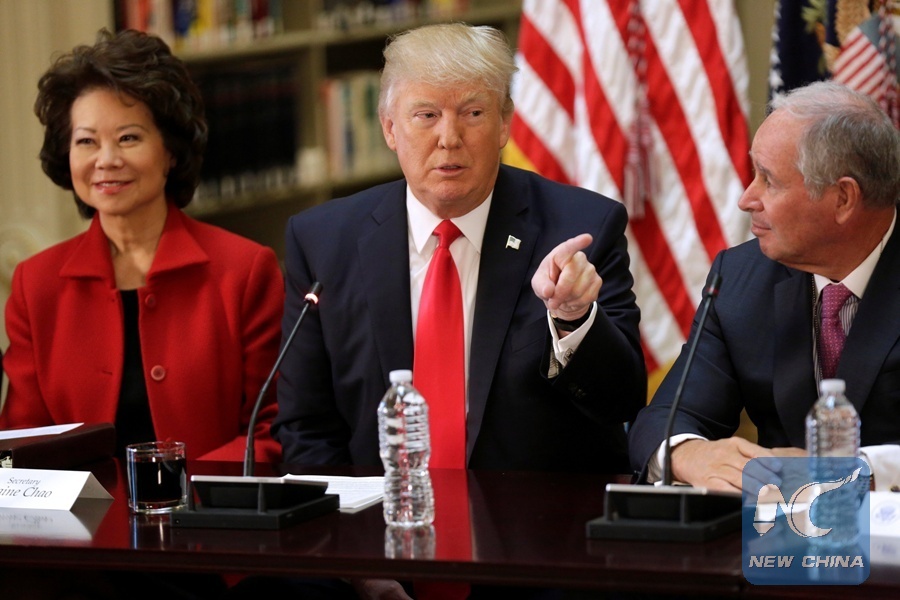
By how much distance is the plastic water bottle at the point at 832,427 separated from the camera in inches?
68.4

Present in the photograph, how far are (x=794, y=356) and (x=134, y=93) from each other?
1767 millimetres

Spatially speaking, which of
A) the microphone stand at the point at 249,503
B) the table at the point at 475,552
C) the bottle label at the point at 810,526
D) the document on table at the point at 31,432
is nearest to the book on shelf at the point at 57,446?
the document on table at the point at 31,432

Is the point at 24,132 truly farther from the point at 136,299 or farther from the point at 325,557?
the point at 325,557

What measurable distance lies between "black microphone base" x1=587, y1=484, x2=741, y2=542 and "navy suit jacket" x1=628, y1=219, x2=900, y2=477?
20.3 inches

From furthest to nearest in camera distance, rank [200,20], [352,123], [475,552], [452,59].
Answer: [352,123], [200,20], [452,59], [475,552]

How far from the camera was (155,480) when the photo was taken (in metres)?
2.04

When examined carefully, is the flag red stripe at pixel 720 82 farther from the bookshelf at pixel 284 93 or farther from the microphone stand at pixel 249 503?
the microphone stand at pixel 249 503

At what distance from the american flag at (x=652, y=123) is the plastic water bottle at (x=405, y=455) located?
6.25 ft

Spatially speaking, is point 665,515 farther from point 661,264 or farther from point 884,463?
point 661,264

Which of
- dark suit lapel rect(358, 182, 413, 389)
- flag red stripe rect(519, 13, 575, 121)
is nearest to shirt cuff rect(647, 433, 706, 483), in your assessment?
dark suit lapel rect(358, 182, 413, 389)

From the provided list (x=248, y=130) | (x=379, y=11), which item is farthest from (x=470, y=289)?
(x=379, y=11)

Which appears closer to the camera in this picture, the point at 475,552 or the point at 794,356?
the point at 475,552

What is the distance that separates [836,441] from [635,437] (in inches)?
25.6

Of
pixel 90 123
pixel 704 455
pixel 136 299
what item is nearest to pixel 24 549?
pixel 704 455
